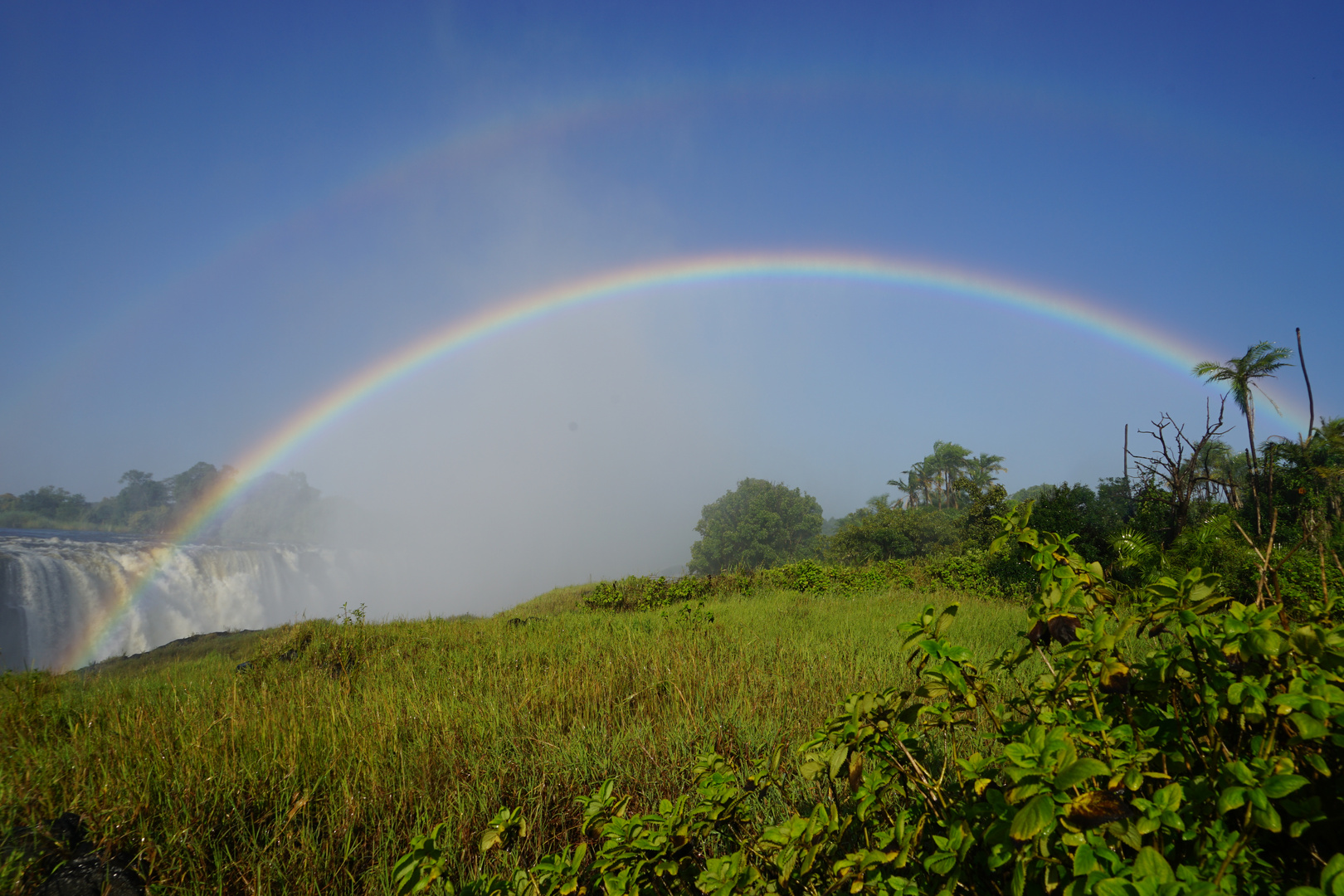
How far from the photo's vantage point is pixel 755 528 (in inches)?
2005

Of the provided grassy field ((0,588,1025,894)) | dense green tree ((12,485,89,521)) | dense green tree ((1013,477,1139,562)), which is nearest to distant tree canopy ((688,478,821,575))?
dense green tree ((1013,477,1139,562))

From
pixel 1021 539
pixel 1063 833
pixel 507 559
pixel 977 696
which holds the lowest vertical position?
pixel 507 559

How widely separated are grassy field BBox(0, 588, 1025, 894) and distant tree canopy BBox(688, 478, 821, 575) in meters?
44.9

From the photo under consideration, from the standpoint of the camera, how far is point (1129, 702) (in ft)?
4.78

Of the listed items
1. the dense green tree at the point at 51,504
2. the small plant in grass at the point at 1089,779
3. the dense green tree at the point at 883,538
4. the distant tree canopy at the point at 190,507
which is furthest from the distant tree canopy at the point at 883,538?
the dense green tree at the point at 51,504

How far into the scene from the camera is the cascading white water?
25.8 m

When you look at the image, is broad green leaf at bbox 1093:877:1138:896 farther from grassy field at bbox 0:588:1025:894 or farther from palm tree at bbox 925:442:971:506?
palm tree at bbox 925:442:971:506

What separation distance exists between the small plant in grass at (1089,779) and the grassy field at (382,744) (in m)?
1.25

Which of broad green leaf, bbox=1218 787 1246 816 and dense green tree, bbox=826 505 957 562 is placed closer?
broad green leaf, bbox=1218 787 1246 816

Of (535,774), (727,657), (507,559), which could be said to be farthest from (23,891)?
(507,559)

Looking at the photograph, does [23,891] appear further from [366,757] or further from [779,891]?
[779,891]

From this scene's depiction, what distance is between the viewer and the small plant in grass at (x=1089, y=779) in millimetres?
945

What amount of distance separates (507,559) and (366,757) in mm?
119981

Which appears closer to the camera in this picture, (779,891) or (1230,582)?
(779,891)
